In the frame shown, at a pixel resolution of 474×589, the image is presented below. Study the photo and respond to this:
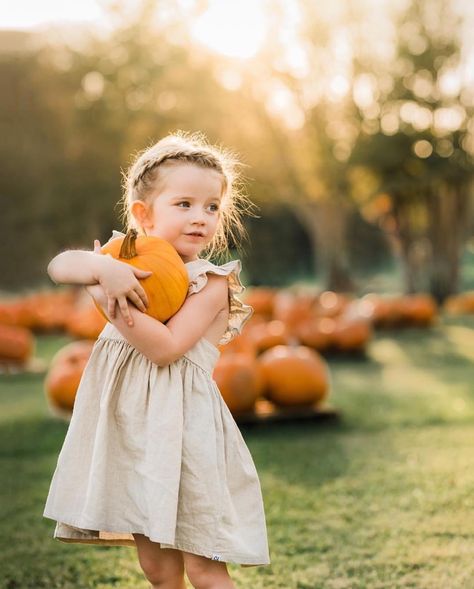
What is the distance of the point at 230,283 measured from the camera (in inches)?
92.1

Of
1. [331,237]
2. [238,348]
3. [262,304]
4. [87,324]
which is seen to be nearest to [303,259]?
[331,237]

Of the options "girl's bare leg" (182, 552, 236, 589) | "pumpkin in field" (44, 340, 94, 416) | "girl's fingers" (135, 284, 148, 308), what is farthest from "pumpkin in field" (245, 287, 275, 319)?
"girl's fingers" (135, 284, 148, 308)

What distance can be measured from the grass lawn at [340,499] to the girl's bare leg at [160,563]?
0.65 m

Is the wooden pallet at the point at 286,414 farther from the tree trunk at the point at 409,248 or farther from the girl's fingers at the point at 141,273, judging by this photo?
the tree trunk at the point at 409,248

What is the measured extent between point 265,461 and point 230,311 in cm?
247

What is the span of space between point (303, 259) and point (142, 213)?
27025 millimetres

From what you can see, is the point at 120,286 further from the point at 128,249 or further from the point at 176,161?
the point at 176,161

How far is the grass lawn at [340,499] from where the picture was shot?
3.02 meters

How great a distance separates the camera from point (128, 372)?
2240 millimetres

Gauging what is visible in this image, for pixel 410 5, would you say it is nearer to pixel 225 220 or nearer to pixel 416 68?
pixel 416 68

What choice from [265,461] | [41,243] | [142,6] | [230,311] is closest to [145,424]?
[230,311]

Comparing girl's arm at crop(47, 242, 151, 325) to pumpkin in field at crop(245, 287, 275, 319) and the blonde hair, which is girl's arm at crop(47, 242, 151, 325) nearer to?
the blonde hair

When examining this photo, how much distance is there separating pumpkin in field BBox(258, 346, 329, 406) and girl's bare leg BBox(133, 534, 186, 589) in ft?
11.6

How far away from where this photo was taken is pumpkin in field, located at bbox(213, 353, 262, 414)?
555 centimetres
